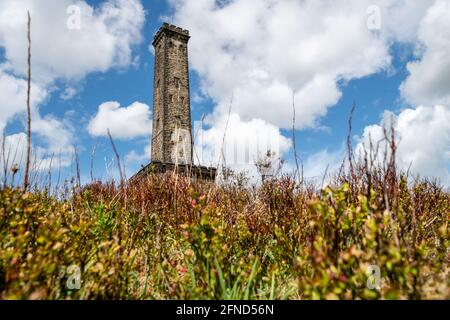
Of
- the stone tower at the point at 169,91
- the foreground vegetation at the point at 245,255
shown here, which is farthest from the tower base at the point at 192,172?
the stone tower at the point at 169,91

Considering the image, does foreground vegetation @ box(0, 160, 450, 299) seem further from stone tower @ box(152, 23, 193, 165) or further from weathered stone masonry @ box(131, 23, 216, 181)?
stone tower @ box(152, 23, 193, 165)

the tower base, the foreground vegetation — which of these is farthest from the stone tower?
the foreground vegetation

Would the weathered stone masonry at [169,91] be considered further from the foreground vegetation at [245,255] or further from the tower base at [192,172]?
the foreground vegetation at [245,255]

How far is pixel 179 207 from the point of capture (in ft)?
13.8

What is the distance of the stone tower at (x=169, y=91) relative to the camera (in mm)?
23922

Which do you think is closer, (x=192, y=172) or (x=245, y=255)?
(x=245, y=255)

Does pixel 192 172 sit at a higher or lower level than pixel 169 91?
lower

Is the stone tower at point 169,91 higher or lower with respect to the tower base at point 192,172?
higher

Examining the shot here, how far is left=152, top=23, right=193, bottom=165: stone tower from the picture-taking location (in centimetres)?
2392

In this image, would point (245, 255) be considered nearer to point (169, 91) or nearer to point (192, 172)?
point (192, 172)

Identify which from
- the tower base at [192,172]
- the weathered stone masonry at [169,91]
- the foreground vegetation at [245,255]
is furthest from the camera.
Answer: the weathered stone masonry at [169,91]

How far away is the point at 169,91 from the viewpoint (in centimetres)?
2462

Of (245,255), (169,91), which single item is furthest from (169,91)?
(245,255)
